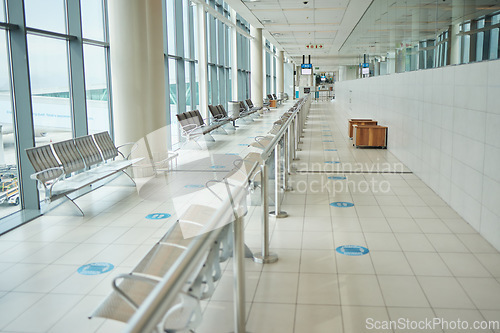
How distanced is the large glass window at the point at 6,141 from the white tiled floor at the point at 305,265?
61 cm

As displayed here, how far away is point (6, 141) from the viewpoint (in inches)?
233

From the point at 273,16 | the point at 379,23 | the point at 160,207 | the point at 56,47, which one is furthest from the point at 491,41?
the point at 273,16

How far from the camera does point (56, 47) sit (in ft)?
24.0

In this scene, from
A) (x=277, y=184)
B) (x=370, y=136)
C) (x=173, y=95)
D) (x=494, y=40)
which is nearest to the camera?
(x=494, y=40)

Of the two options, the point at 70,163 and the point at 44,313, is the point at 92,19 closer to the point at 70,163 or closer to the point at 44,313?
the point at 70,163

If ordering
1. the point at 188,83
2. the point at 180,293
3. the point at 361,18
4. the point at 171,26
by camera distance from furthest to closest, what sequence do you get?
the point at 361,18
the point at 188,83
the point at 171,26
the point at 180,293

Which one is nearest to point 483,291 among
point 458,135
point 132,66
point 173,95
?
point 458,135

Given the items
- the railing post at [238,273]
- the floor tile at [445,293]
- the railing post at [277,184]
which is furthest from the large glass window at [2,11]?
the floor tile at [445,293]

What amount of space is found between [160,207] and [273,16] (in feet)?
45.0

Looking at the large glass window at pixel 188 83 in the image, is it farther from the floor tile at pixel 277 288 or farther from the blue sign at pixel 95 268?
the floor tile at pixel 277 288

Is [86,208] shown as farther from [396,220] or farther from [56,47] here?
[396,220]

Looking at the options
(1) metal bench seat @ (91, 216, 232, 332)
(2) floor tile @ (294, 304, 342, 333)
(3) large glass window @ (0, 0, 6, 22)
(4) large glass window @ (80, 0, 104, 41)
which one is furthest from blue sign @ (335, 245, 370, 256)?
(4) large glass window @ (80, 0, 104, 41)

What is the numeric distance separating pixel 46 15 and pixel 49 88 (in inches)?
42.6

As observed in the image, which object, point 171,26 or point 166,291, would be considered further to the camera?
point 171,26
